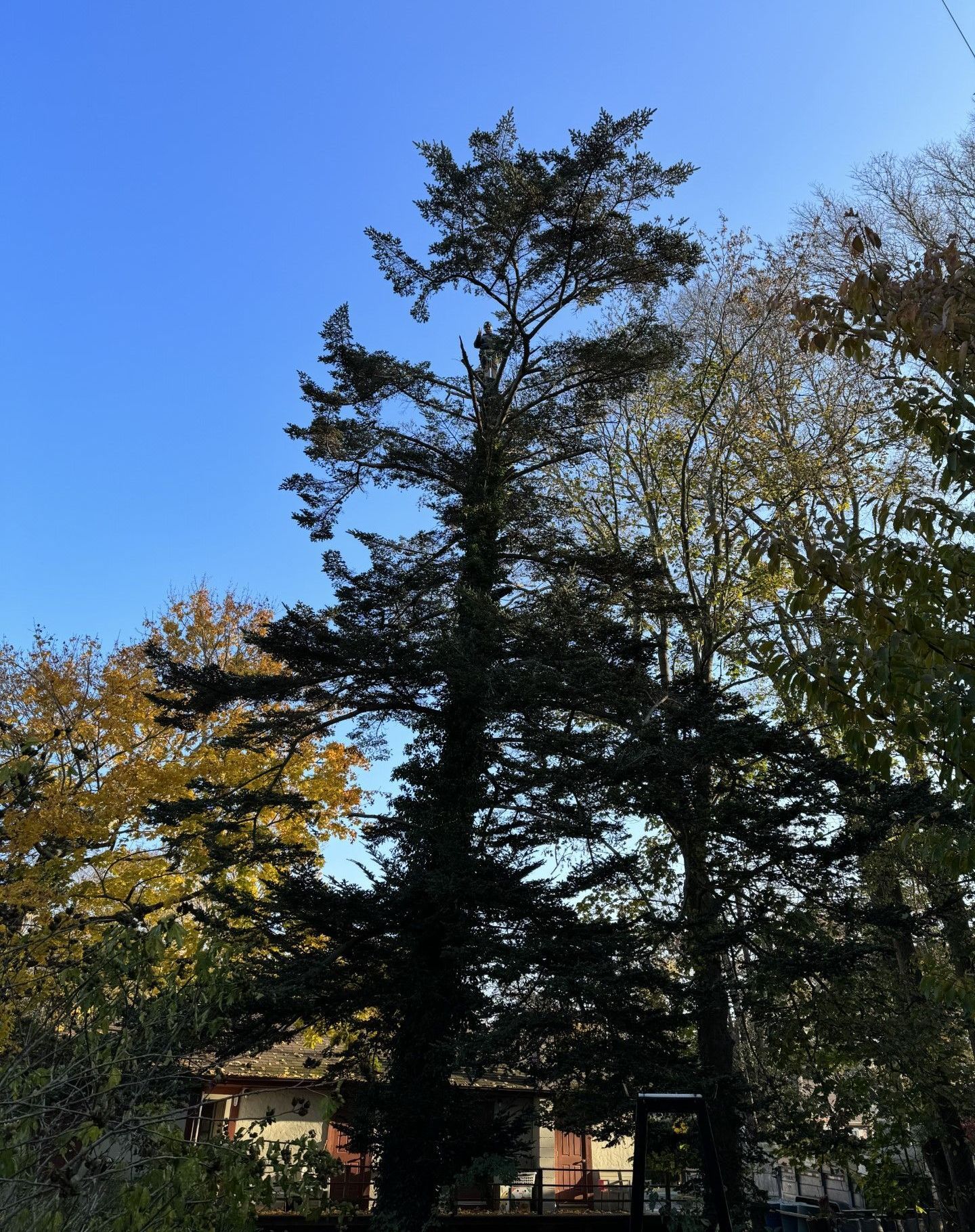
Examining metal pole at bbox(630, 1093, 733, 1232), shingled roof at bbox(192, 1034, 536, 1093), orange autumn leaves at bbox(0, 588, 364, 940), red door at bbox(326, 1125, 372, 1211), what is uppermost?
orange autumn leaves at bbox(0, 588, 364, 940)

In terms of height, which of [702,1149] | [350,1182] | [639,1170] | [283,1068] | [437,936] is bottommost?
[350,1182]

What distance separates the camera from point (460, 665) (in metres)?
11.4

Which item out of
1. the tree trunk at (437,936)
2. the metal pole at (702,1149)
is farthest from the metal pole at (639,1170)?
the tree trunk at (437,936)

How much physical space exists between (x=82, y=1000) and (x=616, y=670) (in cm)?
892

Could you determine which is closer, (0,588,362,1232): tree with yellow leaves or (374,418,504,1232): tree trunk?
(0,588,362,1232): tree with yellow leaves

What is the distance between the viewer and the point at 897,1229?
68.0ft

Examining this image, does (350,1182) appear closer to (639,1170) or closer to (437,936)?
(437,936)

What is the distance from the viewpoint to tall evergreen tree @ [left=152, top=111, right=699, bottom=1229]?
10.5 m

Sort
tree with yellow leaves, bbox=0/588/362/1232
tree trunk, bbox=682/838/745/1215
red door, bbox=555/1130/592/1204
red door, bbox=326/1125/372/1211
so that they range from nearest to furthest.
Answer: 1. tree with yellow leaves, bbox=0/588/362/1232
2. tree trunk, bbox=682/838/745/1215
3. red door, bbox=326/1125/372/1211
4. red door, bbox=555/1130/592/1204

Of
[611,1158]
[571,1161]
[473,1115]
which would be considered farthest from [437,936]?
[611,1158]

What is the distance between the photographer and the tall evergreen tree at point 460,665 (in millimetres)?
10539

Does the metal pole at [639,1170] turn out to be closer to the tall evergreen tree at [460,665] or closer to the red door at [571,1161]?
the tall evergreen tree at [460,665]

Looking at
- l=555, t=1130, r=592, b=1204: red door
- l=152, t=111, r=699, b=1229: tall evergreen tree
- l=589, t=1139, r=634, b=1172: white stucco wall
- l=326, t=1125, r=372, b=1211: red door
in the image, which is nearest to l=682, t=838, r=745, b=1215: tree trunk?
l=152, t=111, r=699, b=1229: tall evergreen tree

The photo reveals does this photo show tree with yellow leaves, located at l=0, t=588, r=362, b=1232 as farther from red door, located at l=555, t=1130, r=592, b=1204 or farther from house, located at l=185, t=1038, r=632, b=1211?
red door, located at l=555, t=1130, r=592, b=1204
